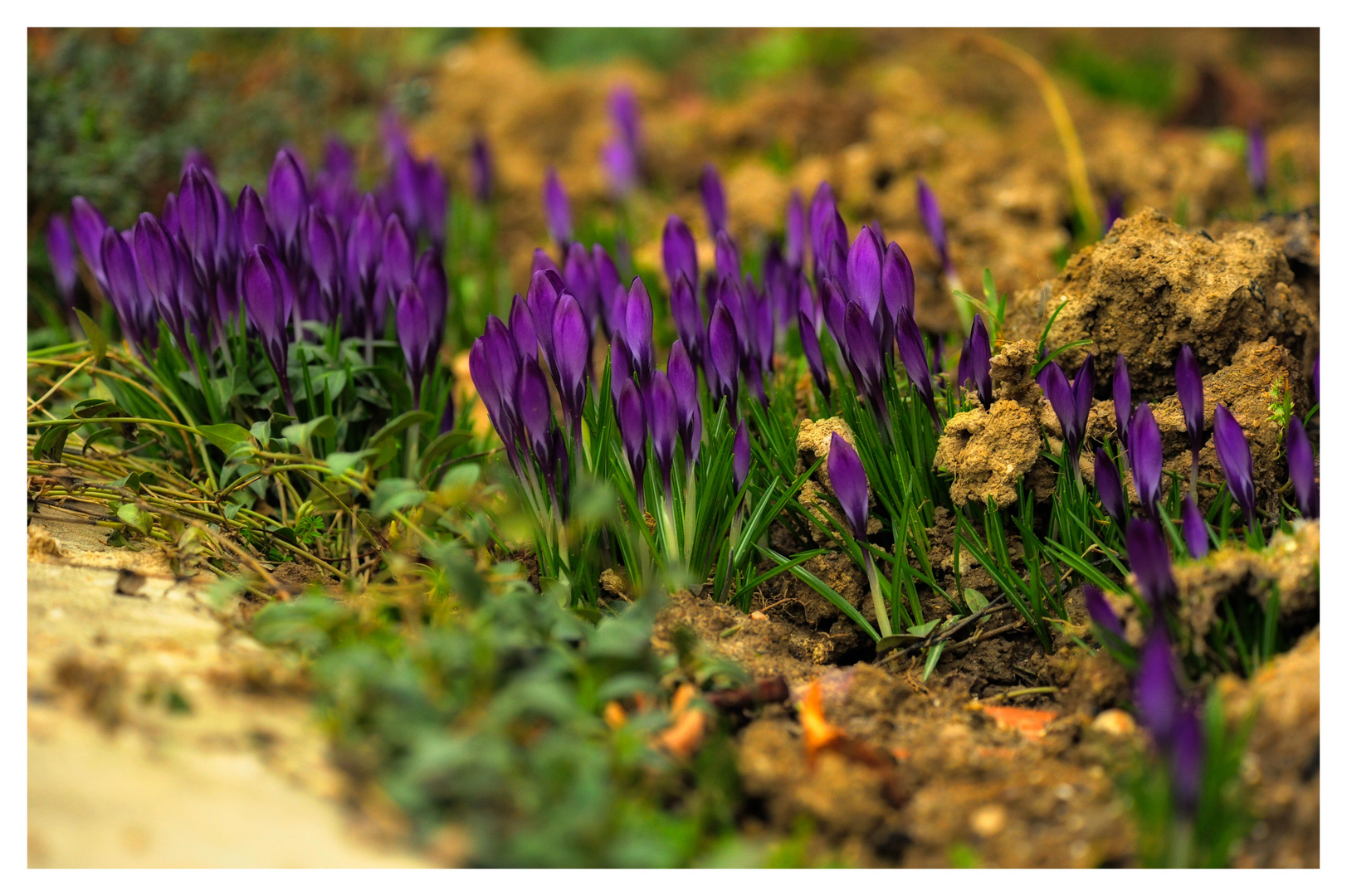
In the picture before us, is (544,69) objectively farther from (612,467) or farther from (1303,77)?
(612,467)

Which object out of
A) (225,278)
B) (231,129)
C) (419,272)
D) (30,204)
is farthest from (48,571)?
(231,129)

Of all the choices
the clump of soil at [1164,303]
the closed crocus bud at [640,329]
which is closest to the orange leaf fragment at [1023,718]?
the clump of soil at [1164,303]

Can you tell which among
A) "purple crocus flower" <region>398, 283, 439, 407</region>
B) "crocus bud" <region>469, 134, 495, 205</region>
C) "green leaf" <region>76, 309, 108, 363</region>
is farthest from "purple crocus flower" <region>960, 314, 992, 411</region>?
"crocus bud" <region>469, 134, 495, 205</region>

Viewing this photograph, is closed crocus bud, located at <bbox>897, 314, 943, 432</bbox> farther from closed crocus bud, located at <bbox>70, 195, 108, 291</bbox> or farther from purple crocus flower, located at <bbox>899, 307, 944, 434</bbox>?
closed crocus bud, located at <bbox>70, 195, 108, 291</bbox>

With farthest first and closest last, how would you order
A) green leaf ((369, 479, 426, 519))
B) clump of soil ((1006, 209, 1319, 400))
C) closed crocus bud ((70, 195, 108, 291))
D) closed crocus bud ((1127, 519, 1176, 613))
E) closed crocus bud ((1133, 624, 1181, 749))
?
1. closed crocus bud ((70, 195, 108, 291))
2. clump of soil ((1006, 209, 1319, 400))
3. green leaf ((369, 479, 426, 519))
4. closed crocus bud ((1127, 519, 1176, 613))
5. closed crocus bud ((1133, 624, 1181, 749))

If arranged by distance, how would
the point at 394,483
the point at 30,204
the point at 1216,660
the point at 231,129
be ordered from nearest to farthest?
the point at 1216,660 → the point at 394,483 → the point at 30,204 → the point at 231,129

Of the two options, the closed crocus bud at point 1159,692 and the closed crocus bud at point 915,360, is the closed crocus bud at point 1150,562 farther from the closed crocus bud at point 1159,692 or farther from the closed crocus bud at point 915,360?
the closed crocus bud at point 915,360

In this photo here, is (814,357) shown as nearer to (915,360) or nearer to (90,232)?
(915,360)

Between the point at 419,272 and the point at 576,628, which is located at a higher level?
the point at 419,272
